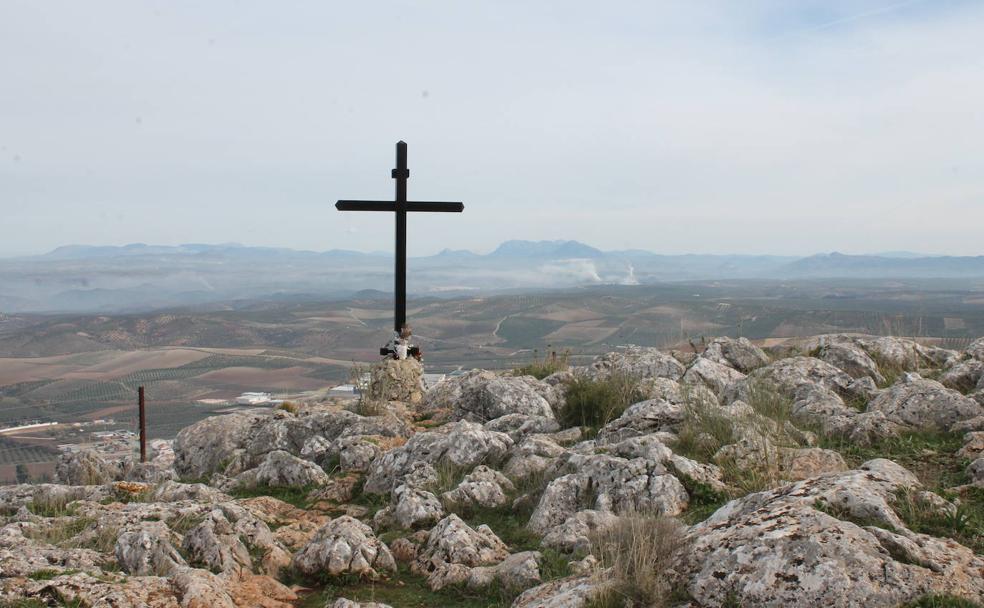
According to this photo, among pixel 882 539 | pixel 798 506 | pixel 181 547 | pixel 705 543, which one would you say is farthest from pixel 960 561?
pixel 181 547

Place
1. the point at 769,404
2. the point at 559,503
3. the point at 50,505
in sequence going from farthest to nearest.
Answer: the point at 769,404, the point at 50,505, the point at 559,503

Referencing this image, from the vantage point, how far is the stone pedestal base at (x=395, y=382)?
1305cm

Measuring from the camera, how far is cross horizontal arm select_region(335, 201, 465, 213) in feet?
47.6

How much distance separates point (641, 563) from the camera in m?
4.07

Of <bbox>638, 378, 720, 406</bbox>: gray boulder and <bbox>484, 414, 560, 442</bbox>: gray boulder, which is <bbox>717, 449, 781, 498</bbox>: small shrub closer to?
<bbox>638, 378, 720, 406</bbox>: gray boulder

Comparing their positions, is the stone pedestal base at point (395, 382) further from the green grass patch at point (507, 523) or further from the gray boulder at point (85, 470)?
the green grass patch at point (507, 523)

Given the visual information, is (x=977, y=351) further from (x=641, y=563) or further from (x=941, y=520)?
(x=641, y=563)

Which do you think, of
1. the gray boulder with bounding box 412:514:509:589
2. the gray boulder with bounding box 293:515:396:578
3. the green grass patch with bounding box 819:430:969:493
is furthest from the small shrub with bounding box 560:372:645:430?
the gray boulder with bounding box 293:515:396:578

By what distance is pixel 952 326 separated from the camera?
8262 cm

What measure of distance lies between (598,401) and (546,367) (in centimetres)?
427

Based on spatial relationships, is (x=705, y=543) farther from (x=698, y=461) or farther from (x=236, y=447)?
(x=236, y=447)

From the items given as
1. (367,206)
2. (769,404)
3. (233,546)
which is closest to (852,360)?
(769,404)

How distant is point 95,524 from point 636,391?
7.03m

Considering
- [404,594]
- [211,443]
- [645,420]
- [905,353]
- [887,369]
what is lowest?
[211,443]
